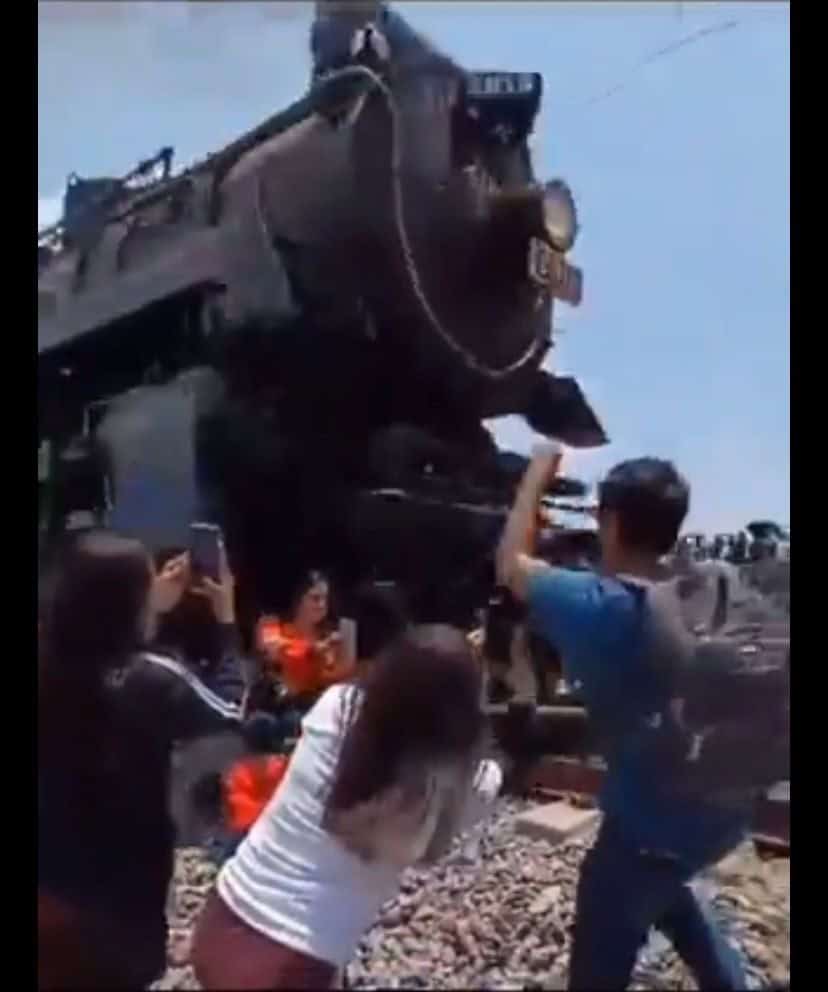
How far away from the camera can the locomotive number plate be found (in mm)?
1307

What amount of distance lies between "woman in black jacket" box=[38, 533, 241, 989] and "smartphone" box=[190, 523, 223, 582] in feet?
0.04

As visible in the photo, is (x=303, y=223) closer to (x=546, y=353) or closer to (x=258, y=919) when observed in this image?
(x=546, y=353)

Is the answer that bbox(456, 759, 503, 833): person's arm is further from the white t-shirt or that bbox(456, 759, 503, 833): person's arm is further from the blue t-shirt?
the blue t-shirt

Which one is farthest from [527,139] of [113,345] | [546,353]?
[113,345]

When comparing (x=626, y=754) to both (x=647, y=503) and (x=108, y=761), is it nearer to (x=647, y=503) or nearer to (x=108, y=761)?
(x=647, y=503)

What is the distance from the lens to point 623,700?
126 centimetres

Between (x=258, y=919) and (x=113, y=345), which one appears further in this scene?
(x=113, y=345)

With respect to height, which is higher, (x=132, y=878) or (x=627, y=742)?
(x=627, y=742)

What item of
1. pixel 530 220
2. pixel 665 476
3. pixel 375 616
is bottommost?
pixel 375 616

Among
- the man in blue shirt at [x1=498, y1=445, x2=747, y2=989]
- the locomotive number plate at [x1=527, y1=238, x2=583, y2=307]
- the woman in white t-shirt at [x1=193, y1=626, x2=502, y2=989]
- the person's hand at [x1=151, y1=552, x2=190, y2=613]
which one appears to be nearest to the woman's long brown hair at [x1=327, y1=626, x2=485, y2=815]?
the woman in white t-shirt at [x1=193, y1=626, x2=502, y2=989]

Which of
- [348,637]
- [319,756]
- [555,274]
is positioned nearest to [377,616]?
[348,637]

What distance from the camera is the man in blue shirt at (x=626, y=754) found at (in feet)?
4.13

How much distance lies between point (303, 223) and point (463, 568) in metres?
0.41

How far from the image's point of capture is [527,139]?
1.32 metres
